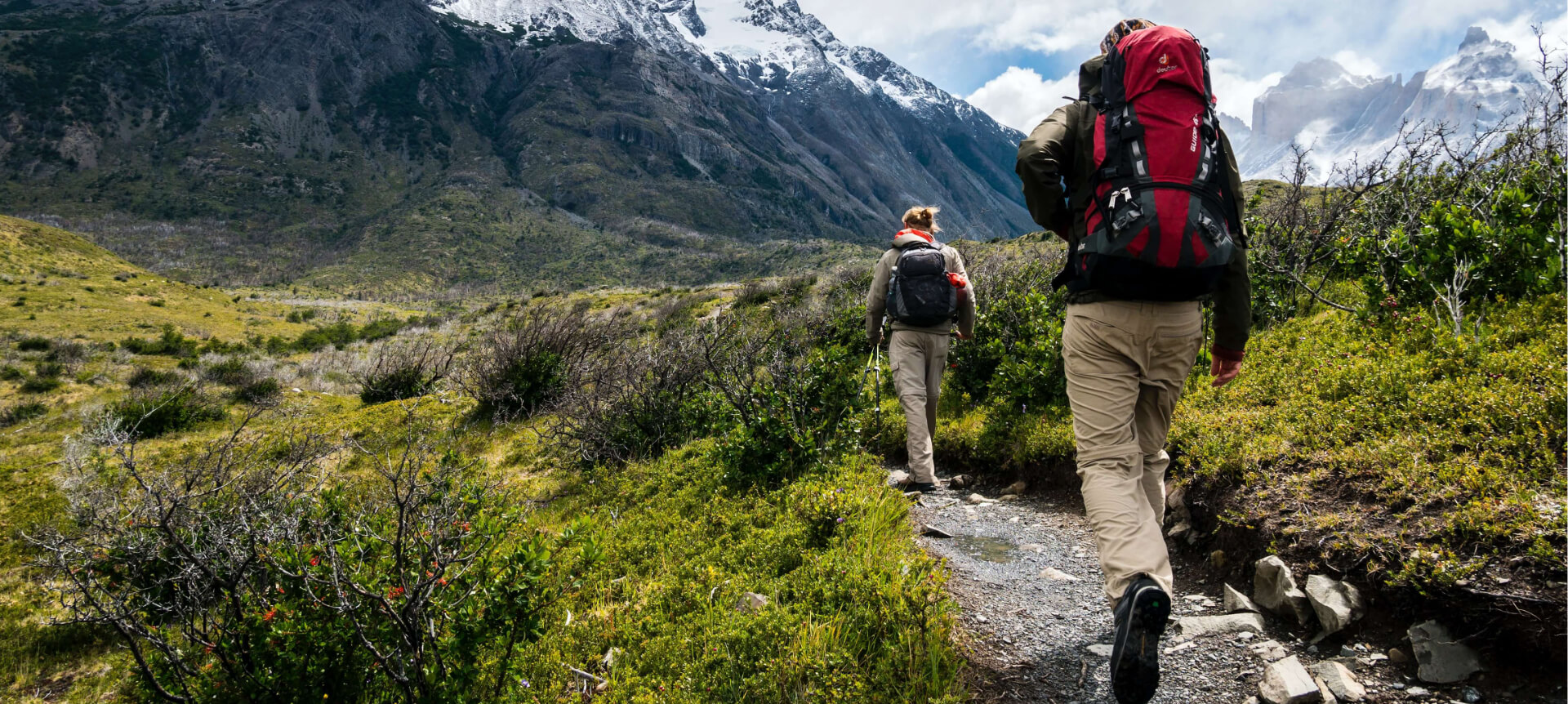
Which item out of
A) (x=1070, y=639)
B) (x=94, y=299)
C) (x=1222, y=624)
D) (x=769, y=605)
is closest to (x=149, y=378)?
(x=94, y=299)

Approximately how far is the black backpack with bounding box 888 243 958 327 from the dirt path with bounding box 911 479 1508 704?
166 cm

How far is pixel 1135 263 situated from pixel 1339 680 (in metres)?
1.63

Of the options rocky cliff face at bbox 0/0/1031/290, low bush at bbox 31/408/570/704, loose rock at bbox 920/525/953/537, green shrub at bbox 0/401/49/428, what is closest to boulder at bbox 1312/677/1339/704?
loose rock at bbox 920/525/953/537

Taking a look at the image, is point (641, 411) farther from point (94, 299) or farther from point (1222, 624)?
point (94, 299)

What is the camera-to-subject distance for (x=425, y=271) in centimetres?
9038

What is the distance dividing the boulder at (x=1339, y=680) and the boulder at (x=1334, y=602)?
0.73 ft

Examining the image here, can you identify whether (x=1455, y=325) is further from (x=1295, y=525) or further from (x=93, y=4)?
(x=93, y=4)

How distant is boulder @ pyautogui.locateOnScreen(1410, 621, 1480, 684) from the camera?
7.26ft

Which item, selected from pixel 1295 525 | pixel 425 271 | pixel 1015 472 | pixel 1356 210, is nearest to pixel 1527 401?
pixel 1295 525

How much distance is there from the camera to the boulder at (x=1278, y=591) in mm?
2715

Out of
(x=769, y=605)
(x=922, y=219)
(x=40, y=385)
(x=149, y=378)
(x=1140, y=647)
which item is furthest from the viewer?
(x=149, y=378)

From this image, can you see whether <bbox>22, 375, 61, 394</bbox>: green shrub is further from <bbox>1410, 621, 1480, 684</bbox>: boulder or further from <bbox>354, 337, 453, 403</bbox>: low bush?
<bbox>1410, 621, 1480, 684</bbox>: boulder

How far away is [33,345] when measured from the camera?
20.9 meters

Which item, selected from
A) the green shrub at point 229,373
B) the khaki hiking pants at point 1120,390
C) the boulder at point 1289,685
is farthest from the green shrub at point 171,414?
the boulder at point 1289,685
